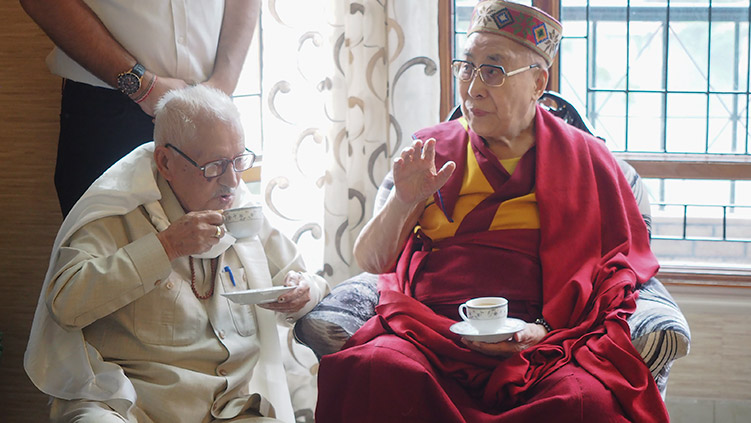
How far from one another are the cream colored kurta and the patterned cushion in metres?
0.16

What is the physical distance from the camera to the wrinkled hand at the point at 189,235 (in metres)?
1.69

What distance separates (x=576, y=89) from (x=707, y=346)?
3.50 feet

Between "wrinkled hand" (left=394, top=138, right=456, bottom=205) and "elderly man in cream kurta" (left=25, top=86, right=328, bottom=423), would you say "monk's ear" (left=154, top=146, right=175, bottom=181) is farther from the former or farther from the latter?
"wrinkled hand" (left=394, top=138, right=456, bottom=205)

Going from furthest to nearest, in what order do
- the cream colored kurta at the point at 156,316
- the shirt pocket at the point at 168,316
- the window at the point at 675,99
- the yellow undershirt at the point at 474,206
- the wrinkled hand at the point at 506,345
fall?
the window at the point at 675,99 → the yellow undershirt at the point at 474,206 → the wrinkled hand at the point at 506,345 → the shirt pocket at the point at 168,316 → the cream colored kurta at the point at 156,316

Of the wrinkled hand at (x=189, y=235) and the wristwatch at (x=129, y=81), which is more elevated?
the wristwatch at (x=129, y=81)

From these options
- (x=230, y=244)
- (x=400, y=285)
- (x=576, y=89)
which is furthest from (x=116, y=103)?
(x=576, y=89)

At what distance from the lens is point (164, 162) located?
1.82m

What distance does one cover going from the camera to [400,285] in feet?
7.16

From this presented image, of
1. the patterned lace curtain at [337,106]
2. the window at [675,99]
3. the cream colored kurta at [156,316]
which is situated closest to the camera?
the cream colored kurta at [156,316]

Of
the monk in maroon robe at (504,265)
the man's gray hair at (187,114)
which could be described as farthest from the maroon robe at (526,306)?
the man's gray hair at (187,114)

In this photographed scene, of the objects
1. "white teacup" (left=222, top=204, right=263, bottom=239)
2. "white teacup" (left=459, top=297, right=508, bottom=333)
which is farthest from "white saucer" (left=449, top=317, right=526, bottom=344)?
"white teacup" (left=222, top=204, right=263, bottom=239)

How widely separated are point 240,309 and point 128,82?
0.64 meters

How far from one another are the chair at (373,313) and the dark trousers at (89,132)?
0.69 meters

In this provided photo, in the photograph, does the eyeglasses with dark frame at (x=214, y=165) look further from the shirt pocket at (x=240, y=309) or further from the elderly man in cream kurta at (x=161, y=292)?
the shirt pocket at (x=240, y=309)
